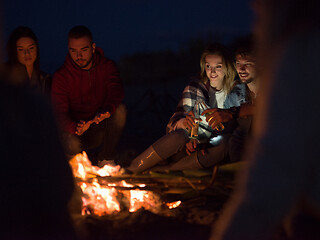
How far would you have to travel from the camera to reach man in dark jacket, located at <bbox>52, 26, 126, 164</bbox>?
16.1 ft

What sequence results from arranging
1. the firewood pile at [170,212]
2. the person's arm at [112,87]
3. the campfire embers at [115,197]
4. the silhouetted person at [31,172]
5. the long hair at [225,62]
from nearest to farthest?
the silhouetted person at [31,172] → the firewood pile at [170,212] → the campfire embers at [115,197] → the long hair at [225,62] → the person's arm at [112,87]

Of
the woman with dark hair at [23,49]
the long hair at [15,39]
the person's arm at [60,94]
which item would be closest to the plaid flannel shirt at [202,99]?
the person's arm at [60,94]

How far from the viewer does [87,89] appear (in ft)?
17.2

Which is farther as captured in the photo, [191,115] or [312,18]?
[191,115]

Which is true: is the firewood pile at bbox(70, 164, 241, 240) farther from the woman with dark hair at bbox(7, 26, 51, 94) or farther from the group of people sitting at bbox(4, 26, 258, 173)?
the woman with dark hair at bbox(7, 26, 51, 94)

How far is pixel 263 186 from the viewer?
1.34 metres

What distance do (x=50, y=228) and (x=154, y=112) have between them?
8730mm

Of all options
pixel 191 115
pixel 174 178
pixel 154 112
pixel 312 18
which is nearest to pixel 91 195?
pixel 174 178

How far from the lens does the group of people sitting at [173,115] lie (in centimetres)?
421

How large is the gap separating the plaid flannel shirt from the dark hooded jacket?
991 millimetres

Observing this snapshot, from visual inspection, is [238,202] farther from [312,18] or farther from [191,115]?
[191,115]

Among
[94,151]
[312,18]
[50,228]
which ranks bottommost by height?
[94,151]

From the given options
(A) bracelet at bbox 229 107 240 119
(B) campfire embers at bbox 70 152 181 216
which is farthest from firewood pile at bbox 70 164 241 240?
(A) bracelet at bbox 229 107 240 119

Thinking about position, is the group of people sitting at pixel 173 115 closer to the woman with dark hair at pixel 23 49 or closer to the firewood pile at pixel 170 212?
the woman with dark hair at pixel 23 49
